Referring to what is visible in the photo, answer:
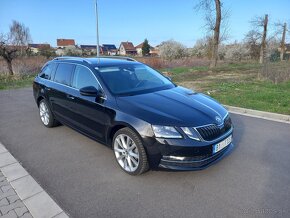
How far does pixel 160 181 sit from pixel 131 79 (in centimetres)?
188

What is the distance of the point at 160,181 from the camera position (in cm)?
341

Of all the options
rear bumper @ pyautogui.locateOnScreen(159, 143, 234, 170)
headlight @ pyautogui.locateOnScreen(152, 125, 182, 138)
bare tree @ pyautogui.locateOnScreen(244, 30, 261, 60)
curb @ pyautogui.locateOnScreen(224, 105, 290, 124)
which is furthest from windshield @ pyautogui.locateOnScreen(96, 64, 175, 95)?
bare tree @ pyautogui.locateOnScreen(244, 30, 261, 60)

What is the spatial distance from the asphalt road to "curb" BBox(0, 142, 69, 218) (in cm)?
10

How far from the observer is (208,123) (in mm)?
3346

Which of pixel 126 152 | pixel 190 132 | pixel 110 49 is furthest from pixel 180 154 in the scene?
pixel 110 49

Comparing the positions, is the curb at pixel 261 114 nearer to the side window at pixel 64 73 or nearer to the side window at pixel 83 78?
the side window at pixel 83 78

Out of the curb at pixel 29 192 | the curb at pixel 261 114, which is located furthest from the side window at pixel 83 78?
the curb at pixel 261 114

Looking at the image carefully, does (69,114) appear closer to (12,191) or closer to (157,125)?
(12,191)

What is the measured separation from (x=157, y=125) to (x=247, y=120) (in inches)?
148

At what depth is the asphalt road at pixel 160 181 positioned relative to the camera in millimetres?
2854

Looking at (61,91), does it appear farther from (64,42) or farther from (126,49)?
(64,42)

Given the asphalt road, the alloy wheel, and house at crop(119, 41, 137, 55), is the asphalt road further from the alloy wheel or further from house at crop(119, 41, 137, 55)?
house at crop(119, 41, 137, 55)

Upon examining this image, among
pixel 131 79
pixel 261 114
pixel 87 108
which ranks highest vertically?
pixel 131 79

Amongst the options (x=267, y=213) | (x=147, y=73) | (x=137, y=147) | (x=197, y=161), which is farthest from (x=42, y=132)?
(x=267, y=213)
